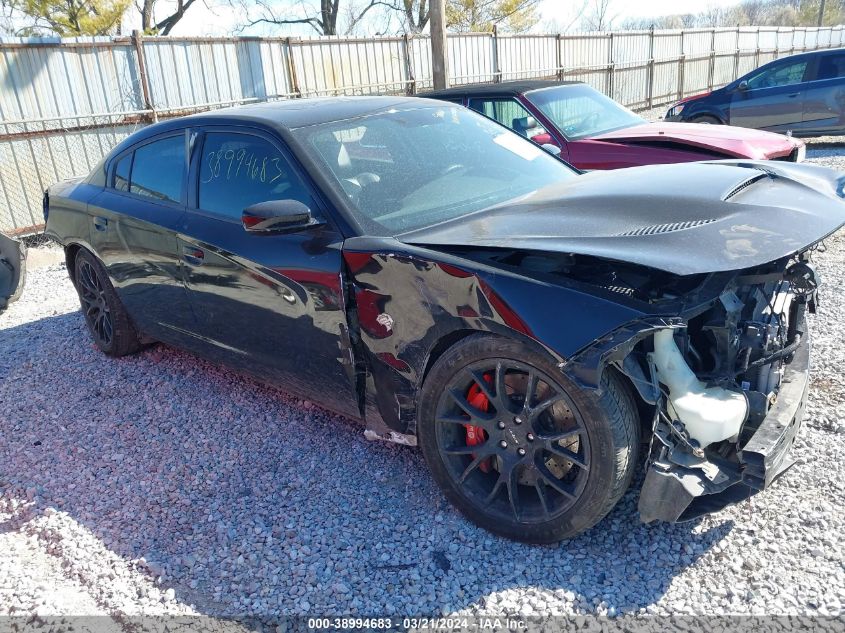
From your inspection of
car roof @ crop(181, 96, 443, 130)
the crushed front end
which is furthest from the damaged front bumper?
car roof @ crop(181, 96, 443, 130)

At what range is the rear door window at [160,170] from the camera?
12.8 feet

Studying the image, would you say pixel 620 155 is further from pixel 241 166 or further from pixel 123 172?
pixel 123 172

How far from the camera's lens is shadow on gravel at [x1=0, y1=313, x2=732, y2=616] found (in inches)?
98.0

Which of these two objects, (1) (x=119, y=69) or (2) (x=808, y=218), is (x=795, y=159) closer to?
(2) (x=808, y=218)

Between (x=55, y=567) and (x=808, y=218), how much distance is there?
11.0 feet

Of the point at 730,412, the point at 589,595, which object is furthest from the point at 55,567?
the point at 730,412

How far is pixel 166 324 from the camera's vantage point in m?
4.16

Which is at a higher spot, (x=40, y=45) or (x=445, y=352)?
(x=40, y=45)

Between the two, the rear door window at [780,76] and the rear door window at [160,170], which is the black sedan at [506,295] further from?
the rear door window at [780,76]

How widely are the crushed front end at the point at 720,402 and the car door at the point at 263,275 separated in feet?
4.41

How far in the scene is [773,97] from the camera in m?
11.8

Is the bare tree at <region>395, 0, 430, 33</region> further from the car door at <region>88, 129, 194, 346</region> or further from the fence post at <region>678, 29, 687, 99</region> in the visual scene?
the car door at <region>88, 129, 194, 346</region>

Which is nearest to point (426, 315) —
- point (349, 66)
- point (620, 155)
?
point (620, 155)

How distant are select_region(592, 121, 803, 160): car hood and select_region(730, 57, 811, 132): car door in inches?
210
